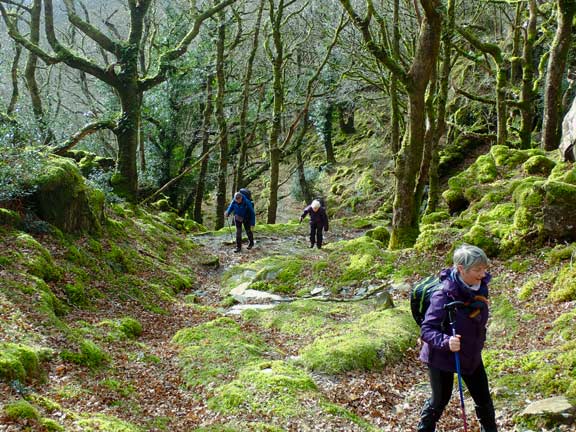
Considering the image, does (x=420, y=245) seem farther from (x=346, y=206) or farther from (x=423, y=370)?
(x=346, y=206)

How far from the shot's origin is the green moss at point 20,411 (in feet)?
15.7

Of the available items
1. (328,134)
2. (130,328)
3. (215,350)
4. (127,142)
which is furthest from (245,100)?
(215,350)

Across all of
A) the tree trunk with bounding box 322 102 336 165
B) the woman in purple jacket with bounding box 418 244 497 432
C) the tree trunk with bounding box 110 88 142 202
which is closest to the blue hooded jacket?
the tree trunk with bounding box 110 88 142 202

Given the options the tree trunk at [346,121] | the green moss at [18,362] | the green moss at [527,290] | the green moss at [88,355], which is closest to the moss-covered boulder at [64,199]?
the green moss at [88,355]

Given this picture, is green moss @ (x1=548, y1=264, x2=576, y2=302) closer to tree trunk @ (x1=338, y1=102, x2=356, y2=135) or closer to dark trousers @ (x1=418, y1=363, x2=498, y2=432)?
dark trousers @ (x1=418, y1=363, x2=498, y2=432)

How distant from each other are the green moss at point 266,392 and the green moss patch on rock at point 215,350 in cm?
47

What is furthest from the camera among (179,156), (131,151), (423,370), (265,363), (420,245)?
(179,156)

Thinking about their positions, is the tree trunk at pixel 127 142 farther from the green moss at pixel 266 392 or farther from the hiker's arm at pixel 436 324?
the hiker's arm at pixel 436 324

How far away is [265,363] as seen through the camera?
7.50 metres

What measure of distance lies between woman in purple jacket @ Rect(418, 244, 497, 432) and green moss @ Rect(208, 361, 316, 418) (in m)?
1.82

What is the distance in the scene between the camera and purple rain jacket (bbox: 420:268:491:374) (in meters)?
4.73

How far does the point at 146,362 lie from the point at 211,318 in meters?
3.01

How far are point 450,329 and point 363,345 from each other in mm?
3434

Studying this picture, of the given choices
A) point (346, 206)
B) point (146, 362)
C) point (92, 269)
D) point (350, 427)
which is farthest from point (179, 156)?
point (350, 427)
